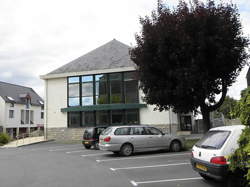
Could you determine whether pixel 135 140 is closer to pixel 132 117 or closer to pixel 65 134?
pixel 132 117

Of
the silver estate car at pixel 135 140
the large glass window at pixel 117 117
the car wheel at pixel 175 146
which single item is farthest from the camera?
the large glass window at pixel 117 117

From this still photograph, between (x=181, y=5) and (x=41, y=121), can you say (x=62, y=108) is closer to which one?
(x=181, y=5)

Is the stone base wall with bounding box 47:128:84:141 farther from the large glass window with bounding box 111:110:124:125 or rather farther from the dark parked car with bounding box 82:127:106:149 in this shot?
the dark parked car with bounding box 82:127:106:149

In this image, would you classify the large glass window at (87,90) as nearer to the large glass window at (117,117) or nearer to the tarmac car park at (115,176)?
the large glass window at (117,117)

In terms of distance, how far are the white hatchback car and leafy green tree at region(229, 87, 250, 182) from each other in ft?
1.04

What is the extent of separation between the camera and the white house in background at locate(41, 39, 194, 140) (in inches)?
1033

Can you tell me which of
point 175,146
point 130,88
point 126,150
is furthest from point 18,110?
point 175,146

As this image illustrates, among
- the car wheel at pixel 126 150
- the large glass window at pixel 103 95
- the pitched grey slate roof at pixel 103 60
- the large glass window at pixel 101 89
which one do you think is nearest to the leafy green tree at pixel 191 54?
the car wheel at pixel 126 150

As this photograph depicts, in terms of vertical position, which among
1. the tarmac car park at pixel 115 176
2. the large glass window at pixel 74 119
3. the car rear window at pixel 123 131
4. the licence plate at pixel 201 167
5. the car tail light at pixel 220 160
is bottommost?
the tarmac car park at pixel 115 176

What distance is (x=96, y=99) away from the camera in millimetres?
27656

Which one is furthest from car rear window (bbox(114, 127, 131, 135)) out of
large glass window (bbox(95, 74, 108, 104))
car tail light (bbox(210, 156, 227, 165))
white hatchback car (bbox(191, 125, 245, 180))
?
large glass window (bbox(95, 74, 108, 104))

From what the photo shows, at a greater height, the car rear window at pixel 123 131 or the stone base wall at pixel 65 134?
the car rear window at pixel 123 131

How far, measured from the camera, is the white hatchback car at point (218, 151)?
6.07 meters

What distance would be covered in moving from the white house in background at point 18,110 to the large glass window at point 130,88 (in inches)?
870
